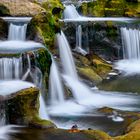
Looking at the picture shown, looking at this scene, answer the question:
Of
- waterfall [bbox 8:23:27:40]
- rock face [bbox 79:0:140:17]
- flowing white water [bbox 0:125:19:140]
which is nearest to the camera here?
flowing white water [bbox 0:125:19:140]

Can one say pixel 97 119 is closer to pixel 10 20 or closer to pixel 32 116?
pixel 32 116

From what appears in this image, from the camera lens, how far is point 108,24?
101ft

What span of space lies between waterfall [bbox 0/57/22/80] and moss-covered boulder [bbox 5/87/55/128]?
9.26ft

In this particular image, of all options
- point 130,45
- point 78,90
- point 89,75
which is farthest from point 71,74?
point 130,45

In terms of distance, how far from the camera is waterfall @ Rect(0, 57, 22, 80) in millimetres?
19125

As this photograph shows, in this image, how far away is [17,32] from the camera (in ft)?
78.2

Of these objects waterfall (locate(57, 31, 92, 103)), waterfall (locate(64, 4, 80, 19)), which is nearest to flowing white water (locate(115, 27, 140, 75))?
waterfall (locate(64, 4, 80, 19))

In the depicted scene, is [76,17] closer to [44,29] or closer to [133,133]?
[44,29]

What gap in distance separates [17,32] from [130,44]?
9.29 m

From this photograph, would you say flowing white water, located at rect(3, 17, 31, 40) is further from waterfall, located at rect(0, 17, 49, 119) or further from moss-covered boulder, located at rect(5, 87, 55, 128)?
moss-covered boulder, located at rect(5, 87, 55, 128)

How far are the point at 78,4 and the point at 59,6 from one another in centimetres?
499

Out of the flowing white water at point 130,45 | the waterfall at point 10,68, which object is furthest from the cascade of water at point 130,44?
the waterfall at point 10,68

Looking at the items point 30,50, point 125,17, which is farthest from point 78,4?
point 30,50

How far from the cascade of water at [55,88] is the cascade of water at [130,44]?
904 centimetres
